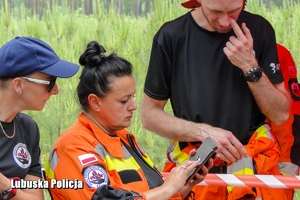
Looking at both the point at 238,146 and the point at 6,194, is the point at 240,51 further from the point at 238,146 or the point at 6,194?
the point at 6,194

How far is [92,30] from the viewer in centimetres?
400

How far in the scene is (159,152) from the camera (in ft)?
12.9

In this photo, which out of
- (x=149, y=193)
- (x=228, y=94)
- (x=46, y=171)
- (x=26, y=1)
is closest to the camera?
(x=149, y=193)

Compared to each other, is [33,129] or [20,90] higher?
[20,90]

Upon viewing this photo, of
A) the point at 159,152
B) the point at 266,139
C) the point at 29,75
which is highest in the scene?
the point at 29,75

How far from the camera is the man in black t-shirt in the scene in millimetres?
2750

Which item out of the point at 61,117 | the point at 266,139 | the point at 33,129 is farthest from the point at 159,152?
the point at 33,129

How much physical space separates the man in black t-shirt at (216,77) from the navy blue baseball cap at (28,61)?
55 centimetres

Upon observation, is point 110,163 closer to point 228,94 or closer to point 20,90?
point 20,90

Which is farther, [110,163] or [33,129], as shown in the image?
[33,129]

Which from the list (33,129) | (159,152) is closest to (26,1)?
(159,152)

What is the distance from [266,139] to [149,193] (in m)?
0.74

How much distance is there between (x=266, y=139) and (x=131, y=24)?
4.73 ft

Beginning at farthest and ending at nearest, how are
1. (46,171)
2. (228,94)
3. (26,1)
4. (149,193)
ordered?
(26,1) < (228,94) < (46,171) < (149,193)
